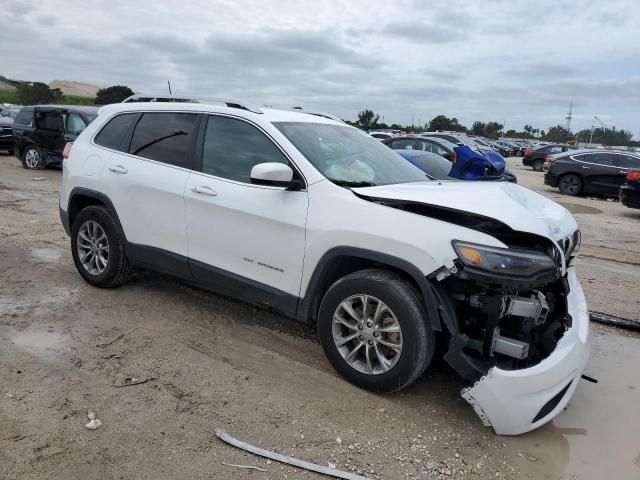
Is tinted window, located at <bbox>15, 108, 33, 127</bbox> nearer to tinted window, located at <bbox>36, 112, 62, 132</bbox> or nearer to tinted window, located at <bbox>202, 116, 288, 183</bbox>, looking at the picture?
tinted window, located at <bbox>36, 112, 62, 132</bbox>

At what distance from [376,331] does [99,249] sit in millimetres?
3006

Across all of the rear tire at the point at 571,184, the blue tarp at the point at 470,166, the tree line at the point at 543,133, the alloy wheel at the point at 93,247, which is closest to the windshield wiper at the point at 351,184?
the alloy wheel at the point at 93,247

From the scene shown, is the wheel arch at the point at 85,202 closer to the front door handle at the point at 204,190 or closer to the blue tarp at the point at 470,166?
the front door handle at the point at 204,190

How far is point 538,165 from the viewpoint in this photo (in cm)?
2908

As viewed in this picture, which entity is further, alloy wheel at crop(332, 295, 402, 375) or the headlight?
alloy wheel at crop(332, 295, 402, 375)

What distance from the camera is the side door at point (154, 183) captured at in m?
4.42

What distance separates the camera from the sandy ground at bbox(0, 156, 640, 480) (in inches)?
113

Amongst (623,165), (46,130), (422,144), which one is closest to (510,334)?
(422,144)

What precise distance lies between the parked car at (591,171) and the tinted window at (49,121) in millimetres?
14198

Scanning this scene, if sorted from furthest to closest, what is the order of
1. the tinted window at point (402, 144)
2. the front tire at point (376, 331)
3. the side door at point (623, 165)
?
the side door at point (623, 165) < the tinted window at point (402, 144) < the front tire at point (376, 331)

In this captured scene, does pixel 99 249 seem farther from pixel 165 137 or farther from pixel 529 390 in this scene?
pixel 529 390

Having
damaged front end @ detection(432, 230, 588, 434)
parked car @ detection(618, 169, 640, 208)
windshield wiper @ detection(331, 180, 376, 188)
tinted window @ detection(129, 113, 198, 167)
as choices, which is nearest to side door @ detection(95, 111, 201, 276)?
tinted window @ detection(129, 113, 198, 167)

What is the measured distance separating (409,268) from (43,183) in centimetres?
1192

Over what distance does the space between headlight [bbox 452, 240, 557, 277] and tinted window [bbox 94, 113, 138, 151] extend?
10.9 feet
